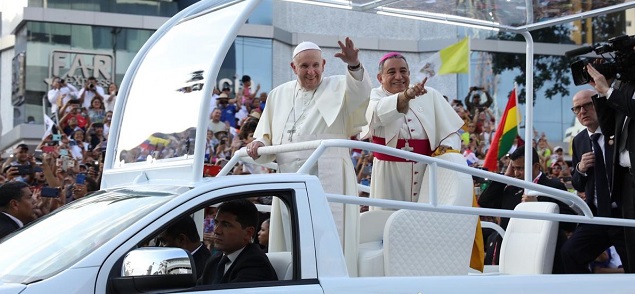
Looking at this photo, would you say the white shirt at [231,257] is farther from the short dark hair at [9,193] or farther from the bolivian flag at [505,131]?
the bolivian flag at [505,131]

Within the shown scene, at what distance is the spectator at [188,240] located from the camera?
480cm

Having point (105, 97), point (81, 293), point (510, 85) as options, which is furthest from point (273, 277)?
point (510, 85)

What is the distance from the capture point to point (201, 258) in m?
4.85

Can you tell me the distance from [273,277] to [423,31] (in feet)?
70.1

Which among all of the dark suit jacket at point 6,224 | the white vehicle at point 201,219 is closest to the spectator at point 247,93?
the dark suit jacket at point 6,224

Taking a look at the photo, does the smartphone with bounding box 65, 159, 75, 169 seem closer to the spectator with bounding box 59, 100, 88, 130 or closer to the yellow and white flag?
the spectator with bounding box 59, 100, 88, 130

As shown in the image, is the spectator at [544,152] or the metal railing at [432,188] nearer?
the metal railing at [432,188]

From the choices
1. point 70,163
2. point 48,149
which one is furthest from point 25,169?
point 48,149

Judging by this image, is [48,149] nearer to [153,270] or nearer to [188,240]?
[188,240]

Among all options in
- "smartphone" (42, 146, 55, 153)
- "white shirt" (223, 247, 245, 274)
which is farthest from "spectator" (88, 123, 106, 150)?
"white shirt" (223, 247, 245, 274)

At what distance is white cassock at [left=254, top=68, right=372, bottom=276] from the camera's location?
6102 mm

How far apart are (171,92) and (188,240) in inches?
34.4

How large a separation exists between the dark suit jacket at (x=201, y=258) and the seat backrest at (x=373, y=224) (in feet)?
4.22

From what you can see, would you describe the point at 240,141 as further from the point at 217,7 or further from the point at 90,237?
the point at 90,237
